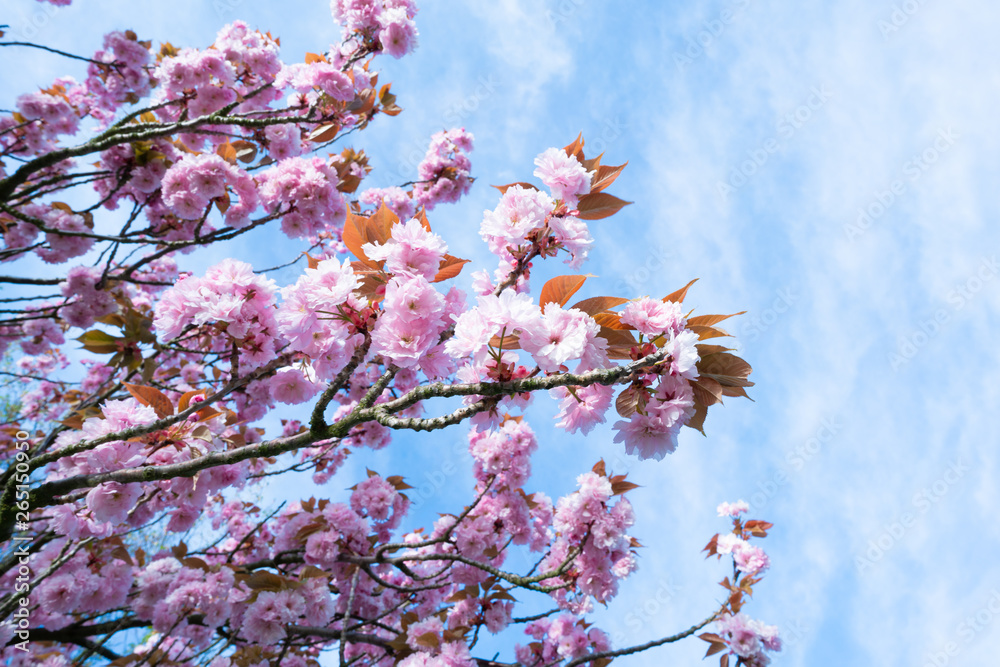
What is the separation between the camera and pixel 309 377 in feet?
6.52

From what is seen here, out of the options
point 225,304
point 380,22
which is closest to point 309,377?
point 225,304

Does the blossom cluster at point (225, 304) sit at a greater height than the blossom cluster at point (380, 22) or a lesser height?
lesser

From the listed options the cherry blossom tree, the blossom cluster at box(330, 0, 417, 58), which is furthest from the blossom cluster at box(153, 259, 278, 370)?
the blossom cluster at box(330, 0, 417, 58)

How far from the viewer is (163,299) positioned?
64.7 inches

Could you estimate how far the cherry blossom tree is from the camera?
144cm

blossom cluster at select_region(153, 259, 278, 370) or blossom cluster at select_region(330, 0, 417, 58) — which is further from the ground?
blossom cluster at select_region(330, 0, 417, 58)

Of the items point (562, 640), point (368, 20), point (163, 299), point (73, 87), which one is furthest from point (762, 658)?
point (73, 87)

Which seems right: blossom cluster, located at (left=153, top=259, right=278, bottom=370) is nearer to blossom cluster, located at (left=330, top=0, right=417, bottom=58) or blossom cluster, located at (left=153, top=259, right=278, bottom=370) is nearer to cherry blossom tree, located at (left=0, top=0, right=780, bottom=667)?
cherry blossom tree, located at (left=0, top=0, right=780, bottom=667)

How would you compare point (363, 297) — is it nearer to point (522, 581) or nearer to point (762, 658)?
point (522, 581)

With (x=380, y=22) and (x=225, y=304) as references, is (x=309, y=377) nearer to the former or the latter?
(x=225, y=304)

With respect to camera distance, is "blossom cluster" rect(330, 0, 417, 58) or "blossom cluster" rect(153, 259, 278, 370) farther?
"blossom cluster" rect(330, 0, 417, 58)

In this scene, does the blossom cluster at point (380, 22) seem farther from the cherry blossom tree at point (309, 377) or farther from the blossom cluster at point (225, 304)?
the blossom cluster at point (225, 304)

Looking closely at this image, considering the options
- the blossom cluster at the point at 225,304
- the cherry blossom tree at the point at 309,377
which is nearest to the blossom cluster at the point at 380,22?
the cherry blossom tree at the point at 309,377

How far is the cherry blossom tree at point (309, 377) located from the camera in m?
1.44
